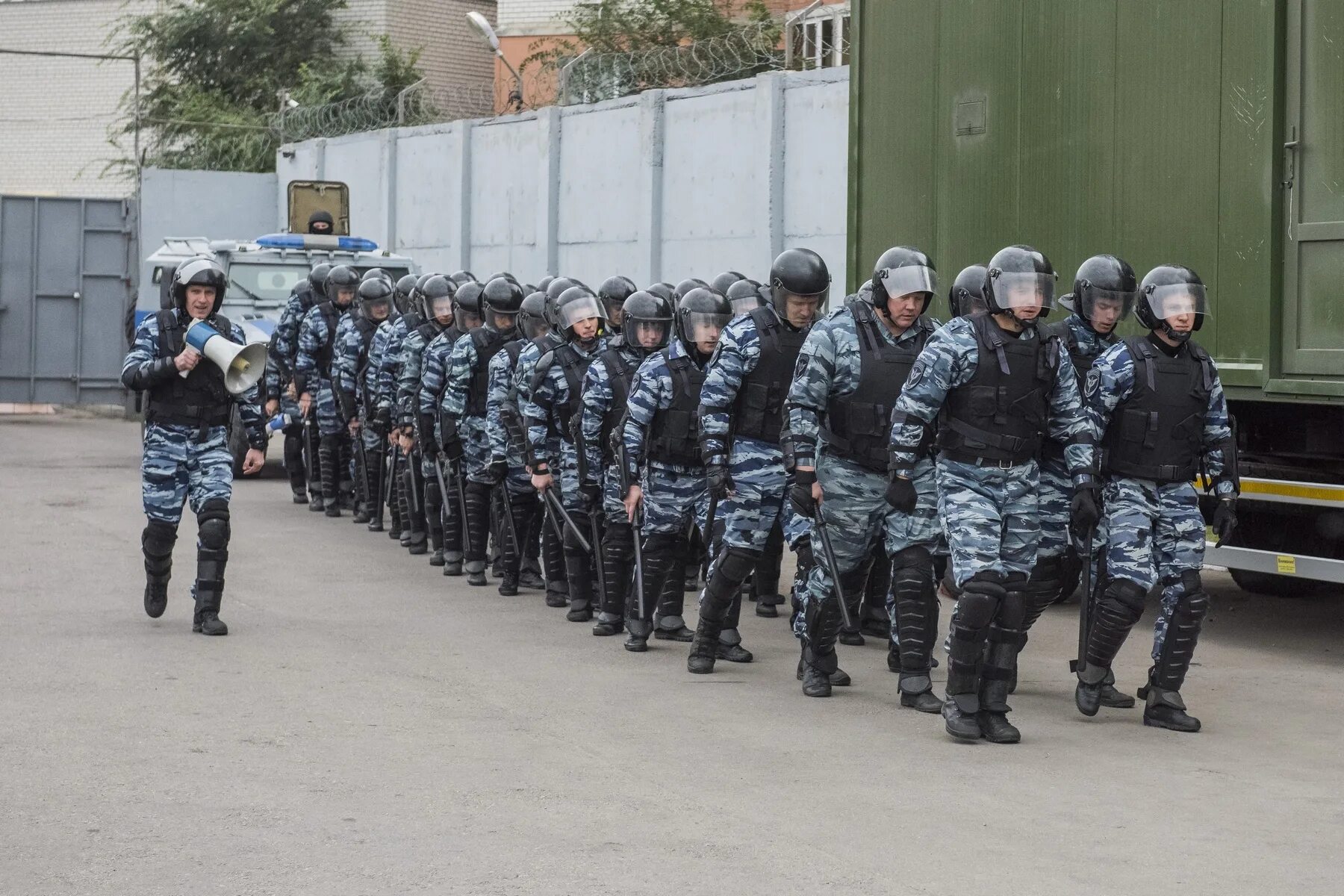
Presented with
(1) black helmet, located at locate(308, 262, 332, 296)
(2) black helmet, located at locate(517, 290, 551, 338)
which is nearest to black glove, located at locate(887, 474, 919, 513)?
(2) black helmet, located at locate(517, 290, 551, 338)

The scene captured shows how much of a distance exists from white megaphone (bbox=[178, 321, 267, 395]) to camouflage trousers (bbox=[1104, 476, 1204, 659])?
4.23 metres

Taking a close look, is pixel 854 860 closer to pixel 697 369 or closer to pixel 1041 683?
pixel 1041 683

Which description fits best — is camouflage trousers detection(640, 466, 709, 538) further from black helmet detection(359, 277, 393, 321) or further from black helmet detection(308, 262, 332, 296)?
black helmet detection(308, 262, 332, 296)

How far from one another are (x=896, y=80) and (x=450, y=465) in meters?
3.80

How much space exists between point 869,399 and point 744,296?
257 centimetres

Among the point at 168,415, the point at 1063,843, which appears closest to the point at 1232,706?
the point at 1063,843

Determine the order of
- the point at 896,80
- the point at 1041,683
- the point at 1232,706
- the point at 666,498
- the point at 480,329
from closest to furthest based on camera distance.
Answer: the point at 1232,706
the point at 1041,683
the point at 666,498
the point at 896,80
the point at 480,329

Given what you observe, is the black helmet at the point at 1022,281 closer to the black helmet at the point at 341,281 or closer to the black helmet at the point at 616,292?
the black helmet at the point at 616,292

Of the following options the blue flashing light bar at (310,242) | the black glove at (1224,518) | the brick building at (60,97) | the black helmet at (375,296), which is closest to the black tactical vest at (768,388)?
the black glove at (1224,518)

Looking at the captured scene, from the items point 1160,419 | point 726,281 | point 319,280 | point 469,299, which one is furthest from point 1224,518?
point 319,280

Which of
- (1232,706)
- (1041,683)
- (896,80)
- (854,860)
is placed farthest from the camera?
(896,80)

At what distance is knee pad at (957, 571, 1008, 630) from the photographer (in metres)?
7.34

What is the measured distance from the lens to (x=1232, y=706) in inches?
322

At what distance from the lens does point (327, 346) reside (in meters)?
16.0
